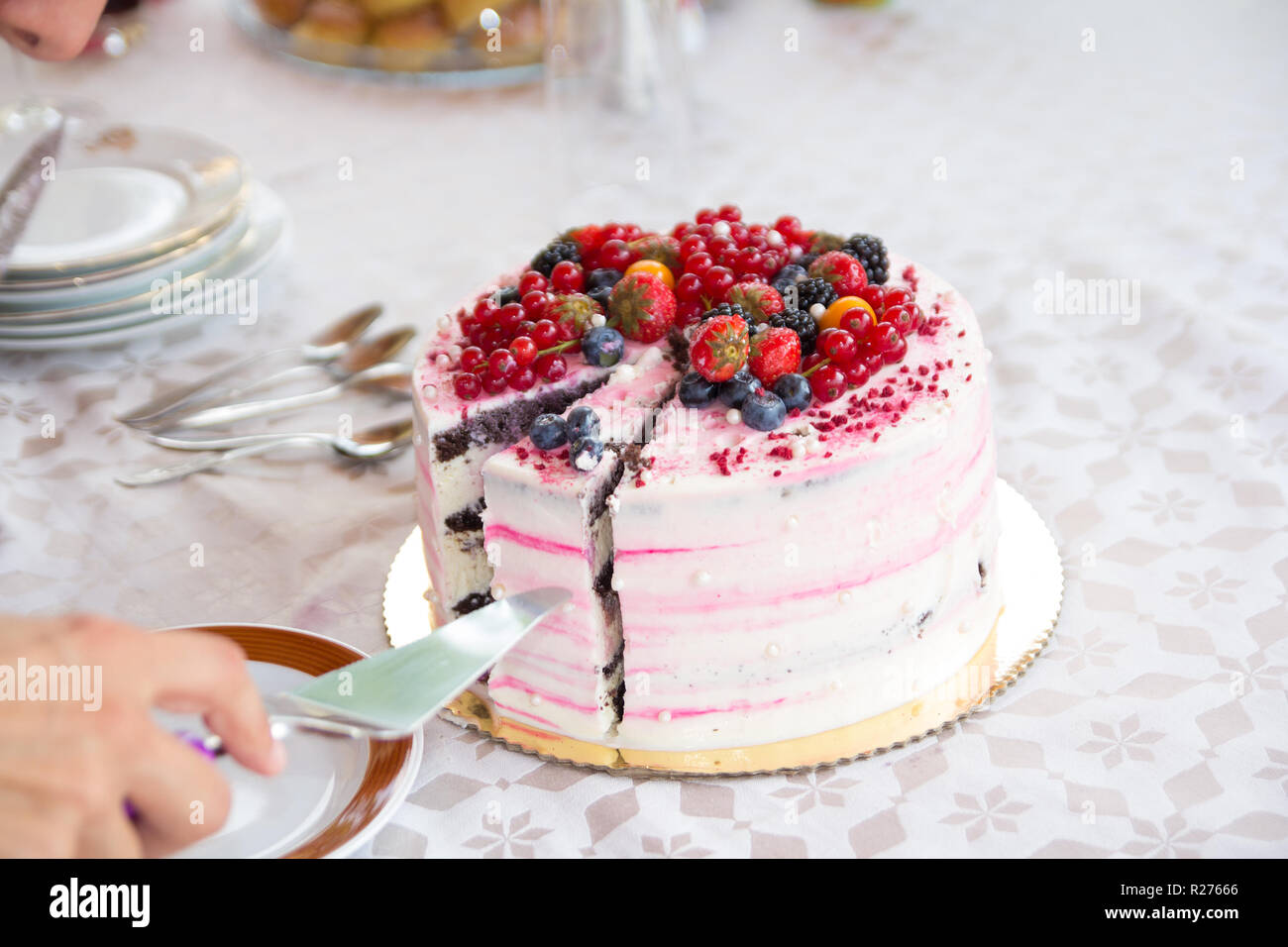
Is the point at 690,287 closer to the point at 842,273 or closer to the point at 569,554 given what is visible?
the point at 842,273

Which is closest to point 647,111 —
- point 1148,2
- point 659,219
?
point 659,219

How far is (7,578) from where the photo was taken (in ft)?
5.77

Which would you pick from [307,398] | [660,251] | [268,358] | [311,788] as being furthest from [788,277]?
[268,358]

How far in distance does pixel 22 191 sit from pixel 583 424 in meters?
1.32

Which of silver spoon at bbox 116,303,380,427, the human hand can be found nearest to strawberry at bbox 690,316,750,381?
the human hand

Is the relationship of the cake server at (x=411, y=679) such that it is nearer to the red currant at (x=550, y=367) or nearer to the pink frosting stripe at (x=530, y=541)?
the pink frosting stripe at (x=530, y=541)

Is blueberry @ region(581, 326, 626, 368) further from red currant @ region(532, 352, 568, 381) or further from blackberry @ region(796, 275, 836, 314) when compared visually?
blackberry @ region(796, 275, 836, 314)

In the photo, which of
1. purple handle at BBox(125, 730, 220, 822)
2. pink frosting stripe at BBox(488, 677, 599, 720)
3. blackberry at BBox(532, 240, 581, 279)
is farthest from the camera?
blackberry at BBox(532, 240, 581, 279)

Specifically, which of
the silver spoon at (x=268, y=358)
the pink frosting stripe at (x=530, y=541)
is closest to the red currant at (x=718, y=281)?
the pink frosting stripe at (x=530, y=541)

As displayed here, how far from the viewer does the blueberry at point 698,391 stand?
1.39m

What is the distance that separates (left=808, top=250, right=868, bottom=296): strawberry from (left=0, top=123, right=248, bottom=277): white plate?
1149mm

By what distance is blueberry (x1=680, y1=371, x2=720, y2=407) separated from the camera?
139cm

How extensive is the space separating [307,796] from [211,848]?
103 millimetres

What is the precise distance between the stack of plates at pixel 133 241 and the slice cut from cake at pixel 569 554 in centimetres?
100
